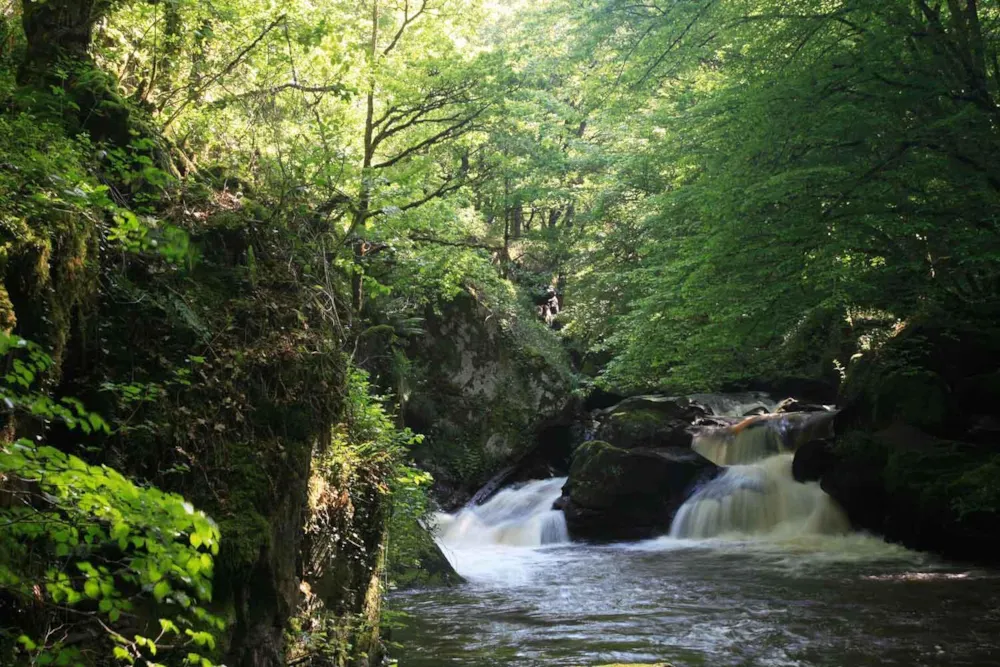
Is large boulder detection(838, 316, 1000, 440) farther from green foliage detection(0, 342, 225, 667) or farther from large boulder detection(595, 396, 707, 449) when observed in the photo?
green foliage detection(0, 342, 225, 667)

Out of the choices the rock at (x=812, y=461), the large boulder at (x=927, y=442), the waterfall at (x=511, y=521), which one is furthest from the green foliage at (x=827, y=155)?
the waterfall at (x=511, y=521)

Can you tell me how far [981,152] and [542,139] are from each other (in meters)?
8.96

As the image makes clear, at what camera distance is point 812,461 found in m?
13.6

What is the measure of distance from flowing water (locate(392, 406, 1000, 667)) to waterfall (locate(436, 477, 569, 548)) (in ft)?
0.17

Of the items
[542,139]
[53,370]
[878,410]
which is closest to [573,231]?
[542,139]

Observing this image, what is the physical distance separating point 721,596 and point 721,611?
2.66ft

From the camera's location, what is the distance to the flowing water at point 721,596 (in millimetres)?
6461

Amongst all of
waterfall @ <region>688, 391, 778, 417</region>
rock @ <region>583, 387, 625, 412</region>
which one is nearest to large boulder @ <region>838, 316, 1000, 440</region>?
waterfall @ <region>688, 391, 778, 417</region>

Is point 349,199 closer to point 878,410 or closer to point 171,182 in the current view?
point 171,182

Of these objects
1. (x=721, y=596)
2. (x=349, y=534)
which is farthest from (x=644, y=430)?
(x=349, y=534)

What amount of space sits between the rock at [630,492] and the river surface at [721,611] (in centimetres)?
238

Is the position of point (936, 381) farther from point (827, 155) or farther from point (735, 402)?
point (735, 402)

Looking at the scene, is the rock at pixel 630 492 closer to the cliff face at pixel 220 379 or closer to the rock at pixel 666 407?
the rock at pixel 666 407

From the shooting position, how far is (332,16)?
32.0 ft
